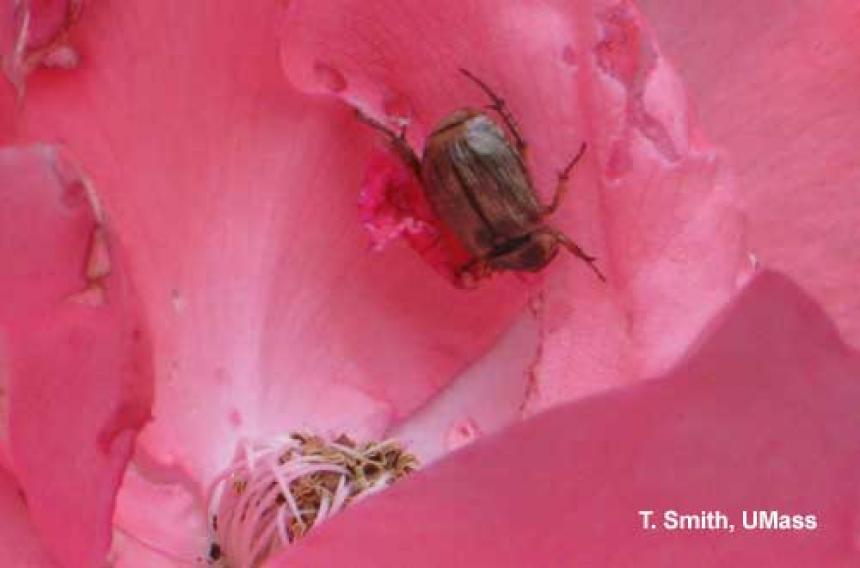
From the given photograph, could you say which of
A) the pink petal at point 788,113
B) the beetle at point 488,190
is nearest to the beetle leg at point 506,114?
the beetle at point 488,190

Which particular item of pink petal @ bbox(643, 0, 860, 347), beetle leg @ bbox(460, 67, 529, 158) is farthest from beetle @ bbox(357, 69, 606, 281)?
pink petal @ bbox(643, 0, 860, 347)

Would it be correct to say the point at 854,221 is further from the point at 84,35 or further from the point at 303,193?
the point at 84,35

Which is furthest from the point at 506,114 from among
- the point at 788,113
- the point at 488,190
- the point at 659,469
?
the point at 659,469

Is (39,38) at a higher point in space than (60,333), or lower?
higher

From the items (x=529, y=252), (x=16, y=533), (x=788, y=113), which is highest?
(x=788, y=113)

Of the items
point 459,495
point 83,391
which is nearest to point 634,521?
point 459,495

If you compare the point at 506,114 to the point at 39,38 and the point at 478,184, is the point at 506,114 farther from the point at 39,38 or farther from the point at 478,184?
the point at 39,38

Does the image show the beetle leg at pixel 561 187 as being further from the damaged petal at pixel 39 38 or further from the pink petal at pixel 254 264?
the damaged petal at pixel 39 38
